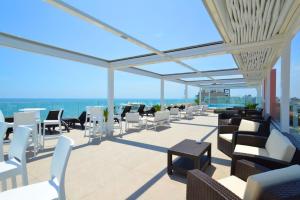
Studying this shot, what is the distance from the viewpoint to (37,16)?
3908 mm

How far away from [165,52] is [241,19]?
287 centimetres

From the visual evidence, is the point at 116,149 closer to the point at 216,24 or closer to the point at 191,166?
the point at 191,166

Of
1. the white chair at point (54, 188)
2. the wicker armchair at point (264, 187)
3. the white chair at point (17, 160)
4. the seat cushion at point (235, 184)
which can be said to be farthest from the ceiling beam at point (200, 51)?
the white chair at point (17, 160)

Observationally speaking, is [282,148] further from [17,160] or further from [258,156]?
[17,160]

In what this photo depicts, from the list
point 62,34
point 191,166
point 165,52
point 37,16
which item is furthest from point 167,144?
point 37,16

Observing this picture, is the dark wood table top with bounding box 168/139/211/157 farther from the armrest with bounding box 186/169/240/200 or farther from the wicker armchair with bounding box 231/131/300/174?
the armrest with bounding box 186/169/240/200

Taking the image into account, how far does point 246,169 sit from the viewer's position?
2.00m

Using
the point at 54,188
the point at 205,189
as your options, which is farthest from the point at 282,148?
the point at 54,188

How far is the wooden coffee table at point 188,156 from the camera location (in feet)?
9.45

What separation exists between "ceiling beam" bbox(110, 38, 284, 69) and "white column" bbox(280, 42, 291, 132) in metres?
0.46

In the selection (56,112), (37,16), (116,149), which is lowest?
(116,149)

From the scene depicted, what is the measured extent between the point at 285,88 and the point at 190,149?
11.2 feet

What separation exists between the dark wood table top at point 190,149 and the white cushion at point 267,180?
167 centimetres

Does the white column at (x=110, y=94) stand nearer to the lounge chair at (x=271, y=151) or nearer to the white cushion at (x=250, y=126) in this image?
the white cushion at (x=250, y=126)
